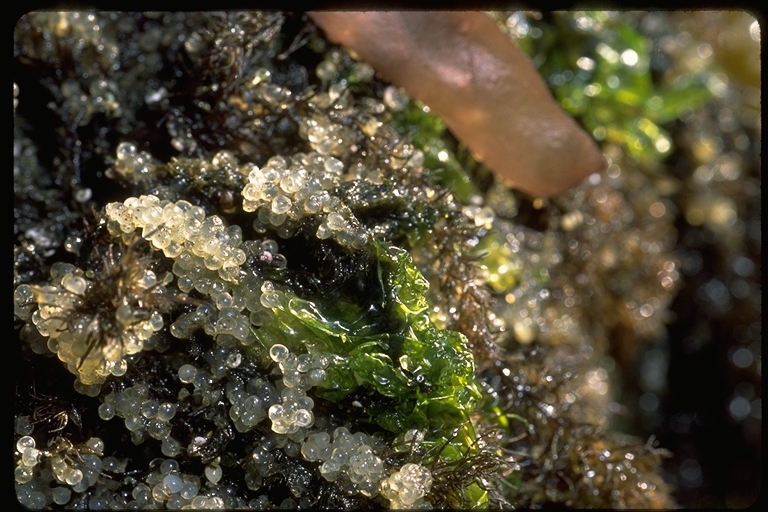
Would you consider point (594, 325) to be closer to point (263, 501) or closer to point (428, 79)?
point (428, 79)

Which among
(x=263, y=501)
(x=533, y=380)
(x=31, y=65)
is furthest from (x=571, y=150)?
(x=31, y=65)

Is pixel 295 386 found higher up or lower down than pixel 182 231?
lower down

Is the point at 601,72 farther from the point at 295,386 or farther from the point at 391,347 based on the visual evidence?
the point at 295,386

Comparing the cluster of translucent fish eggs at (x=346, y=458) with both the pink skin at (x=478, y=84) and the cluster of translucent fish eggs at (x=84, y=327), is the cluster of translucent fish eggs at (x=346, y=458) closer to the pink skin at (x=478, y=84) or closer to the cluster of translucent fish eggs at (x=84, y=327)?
the cluster of translucent fish eggs at (x=84, y=327)

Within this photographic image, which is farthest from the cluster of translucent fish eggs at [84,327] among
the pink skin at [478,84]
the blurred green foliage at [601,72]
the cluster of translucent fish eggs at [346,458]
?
the blurred green foliage at [601,72]

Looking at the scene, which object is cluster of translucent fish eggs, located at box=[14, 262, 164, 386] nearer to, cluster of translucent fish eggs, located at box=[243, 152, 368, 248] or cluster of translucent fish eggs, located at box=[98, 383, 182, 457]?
cluster of translucent fish eggs, located at box=[98, 383, 182, 457]

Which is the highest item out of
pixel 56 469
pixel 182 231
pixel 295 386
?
pixel 182 231

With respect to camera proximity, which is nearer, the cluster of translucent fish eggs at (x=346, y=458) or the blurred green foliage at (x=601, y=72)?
the cluster of translucent fish eggs at (x=346, y=458)

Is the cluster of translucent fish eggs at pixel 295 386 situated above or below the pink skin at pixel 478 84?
below

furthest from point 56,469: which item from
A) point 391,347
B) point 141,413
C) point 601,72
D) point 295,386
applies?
point 601,72
